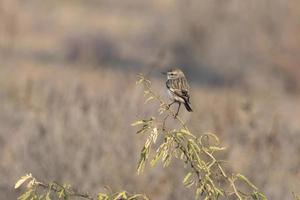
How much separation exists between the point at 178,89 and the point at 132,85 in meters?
5.23

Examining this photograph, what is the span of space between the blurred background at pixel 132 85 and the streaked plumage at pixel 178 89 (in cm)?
40

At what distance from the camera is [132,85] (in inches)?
504

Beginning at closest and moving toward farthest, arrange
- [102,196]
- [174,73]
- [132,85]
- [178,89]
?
[102,196]
[178,89]
[174,73]
[132,85]

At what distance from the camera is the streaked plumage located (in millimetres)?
7438

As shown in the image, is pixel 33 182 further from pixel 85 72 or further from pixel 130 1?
pixel 130 1

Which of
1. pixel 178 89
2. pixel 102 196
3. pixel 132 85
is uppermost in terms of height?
pixel 178 89

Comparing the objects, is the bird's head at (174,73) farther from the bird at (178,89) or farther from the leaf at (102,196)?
the leaf at (102,196)

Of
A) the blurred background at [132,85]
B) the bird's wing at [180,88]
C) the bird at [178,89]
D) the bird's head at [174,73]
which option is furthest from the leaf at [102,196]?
the bird's head at [174,73]

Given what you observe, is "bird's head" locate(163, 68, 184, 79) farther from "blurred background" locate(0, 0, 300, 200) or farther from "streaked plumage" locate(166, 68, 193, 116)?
"blurred background" locate(0, 0, 300, 200)

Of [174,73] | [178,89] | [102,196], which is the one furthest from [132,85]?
[102,196]

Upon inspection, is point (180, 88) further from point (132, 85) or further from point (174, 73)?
point (132, 85)

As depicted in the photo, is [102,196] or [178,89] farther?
[178,89]

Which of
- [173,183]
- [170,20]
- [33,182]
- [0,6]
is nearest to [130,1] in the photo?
[170,20]

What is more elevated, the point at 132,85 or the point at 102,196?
the point at 102,196
